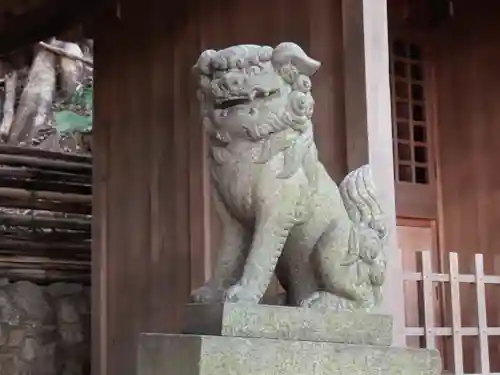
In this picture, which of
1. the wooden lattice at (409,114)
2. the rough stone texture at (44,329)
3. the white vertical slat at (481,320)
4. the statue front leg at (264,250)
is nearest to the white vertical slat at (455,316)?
the white vertical slat at (481,320)

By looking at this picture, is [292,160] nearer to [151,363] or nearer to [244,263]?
[244,263]

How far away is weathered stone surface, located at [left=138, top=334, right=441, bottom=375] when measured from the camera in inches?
68.4

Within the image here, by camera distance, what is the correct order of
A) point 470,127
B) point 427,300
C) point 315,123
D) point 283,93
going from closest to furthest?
point 283,93 < point 315,123 < point 427,300 < point 470,127

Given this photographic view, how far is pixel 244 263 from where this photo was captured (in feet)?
6.78

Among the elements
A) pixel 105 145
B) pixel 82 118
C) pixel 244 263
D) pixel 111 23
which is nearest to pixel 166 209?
pixel 105 145

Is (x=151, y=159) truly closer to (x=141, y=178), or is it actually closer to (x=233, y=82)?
(x=141, y=178)

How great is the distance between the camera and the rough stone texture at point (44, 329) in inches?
199

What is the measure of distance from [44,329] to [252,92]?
3.65m

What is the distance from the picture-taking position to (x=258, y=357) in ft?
5.92

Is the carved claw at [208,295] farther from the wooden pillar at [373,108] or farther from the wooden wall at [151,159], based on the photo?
the wooden wall at [151,159]

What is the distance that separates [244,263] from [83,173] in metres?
3.61

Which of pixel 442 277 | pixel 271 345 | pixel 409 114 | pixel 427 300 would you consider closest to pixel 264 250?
pixel 271 345

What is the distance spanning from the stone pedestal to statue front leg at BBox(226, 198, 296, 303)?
0.08 m

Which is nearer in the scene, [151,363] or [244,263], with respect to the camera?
[151,363]
